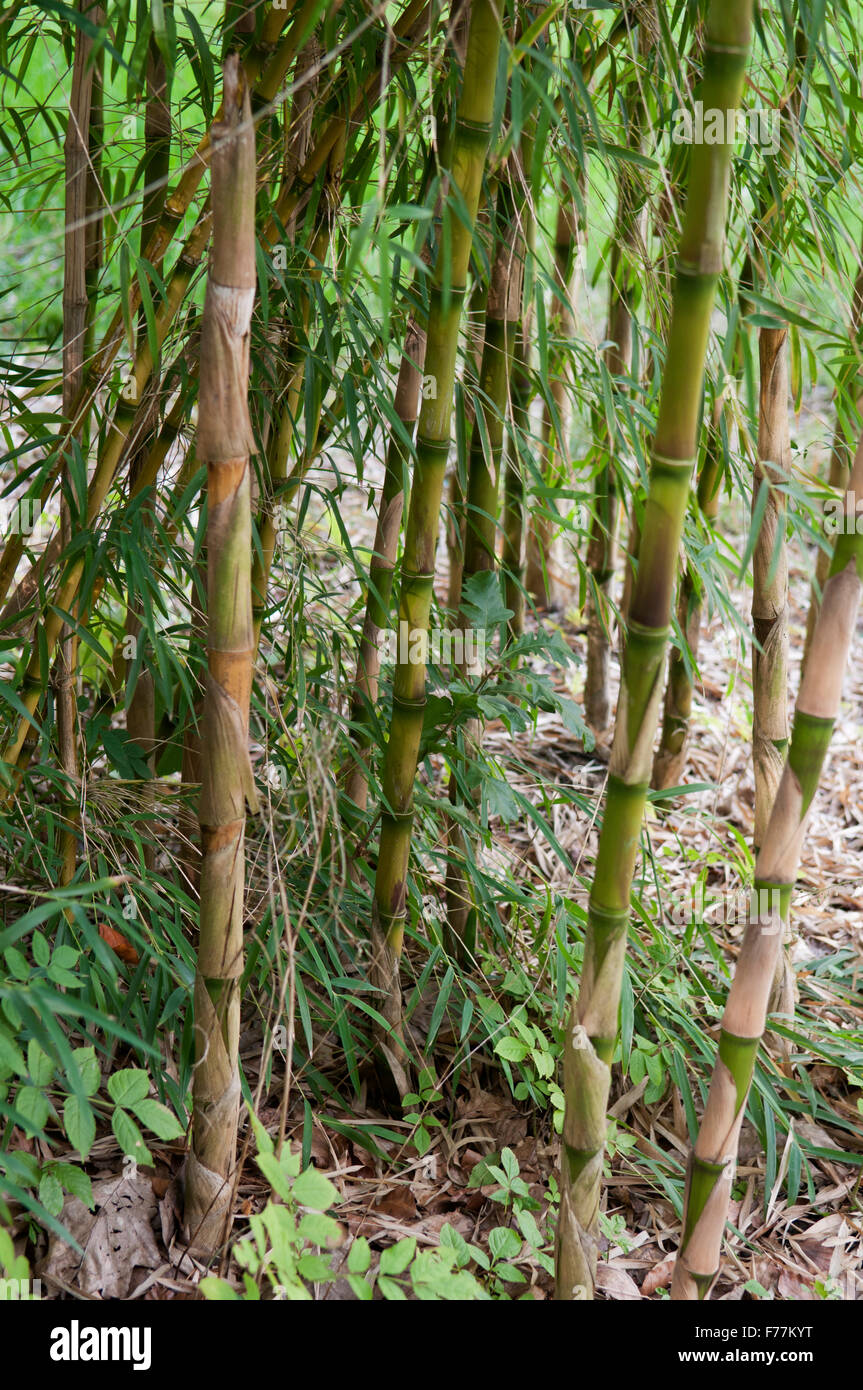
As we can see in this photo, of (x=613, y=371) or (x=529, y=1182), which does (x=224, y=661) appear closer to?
(x=529, y=1182)

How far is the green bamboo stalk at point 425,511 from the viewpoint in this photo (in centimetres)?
95

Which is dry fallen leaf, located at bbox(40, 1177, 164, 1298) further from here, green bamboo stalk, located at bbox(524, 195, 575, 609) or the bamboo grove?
green bamboo stalk, located at bbox(524, 195, 575, 609)

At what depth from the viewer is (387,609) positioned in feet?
4.55

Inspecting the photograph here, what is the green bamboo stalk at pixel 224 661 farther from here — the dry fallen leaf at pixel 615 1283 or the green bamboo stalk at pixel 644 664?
the dry fallen leaf at pixel 615 1283

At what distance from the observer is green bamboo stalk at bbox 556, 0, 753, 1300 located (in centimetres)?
79

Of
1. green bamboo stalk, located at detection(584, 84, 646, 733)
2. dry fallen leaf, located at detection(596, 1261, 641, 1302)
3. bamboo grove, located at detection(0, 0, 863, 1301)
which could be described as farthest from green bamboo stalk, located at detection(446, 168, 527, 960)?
dry fallen leaf, located at detection(596, 1261, 641, 1302)

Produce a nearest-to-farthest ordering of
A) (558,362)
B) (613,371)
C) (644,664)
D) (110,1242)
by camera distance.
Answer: (644,664), (110,1242), (558,362), (613,371)

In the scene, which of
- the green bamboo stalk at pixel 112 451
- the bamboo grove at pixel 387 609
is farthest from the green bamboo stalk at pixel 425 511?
the green bamboo stalk at pixel 112 451

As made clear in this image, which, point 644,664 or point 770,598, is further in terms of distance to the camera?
point 770,598

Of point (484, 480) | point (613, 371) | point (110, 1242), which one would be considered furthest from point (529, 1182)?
point (613, 371)

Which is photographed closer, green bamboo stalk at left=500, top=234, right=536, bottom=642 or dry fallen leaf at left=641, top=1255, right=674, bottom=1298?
dry fallen leaf at left=641, top=1255, right=674, bottom=1298

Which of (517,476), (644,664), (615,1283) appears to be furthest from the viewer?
(517,476)

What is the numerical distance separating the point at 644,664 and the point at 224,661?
1.23 ft

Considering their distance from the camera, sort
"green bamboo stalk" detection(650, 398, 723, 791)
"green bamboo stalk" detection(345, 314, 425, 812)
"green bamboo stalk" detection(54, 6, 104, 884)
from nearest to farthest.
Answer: "green bamboo stalk" detection(54, 6, 104, 884)
"green bamboo stalk" detection(345, 314, 425, 812)
"green bamboo stalk" detection(650, 398, 723, 791)
